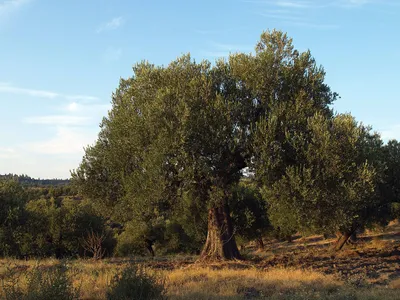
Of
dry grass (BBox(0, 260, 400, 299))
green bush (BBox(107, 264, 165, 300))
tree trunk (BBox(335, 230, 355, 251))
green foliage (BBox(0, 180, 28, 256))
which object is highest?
green foliage (BBox(0, 180, 28, 256))

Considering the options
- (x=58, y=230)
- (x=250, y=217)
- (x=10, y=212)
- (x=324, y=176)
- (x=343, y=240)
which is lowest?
(x=343, y=240)

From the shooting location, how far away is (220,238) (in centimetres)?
2281

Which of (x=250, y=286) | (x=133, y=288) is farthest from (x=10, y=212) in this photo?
(x=133, y=288)

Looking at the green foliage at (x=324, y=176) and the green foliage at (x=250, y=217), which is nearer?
the green foliage at (x=324, y=176)

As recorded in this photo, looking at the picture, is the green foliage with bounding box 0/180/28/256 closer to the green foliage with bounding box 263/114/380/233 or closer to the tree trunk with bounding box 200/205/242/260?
the tree trunk with bounding box 200/205/242/260

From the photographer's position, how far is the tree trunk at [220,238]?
2280 cm

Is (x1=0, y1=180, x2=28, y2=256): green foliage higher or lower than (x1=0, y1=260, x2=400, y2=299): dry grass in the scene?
higher

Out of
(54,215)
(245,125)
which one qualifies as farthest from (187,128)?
(54,215)

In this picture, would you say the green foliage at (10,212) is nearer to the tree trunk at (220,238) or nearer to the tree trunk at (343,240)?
the tree trunk at (220,238)

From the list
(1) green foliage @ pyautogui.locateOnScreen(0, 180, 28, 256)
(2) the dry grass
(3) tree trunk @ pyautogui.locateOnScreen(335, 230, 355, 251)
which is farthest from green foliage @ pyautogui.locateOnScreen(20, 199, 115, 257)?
(2) the dry grass

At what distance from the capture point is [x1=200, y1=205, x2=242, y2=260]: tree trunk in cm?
2280

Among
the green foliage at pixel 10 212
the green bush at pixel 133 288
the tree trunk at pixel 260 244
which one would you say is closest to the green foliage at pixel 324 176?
the green bush at pixel 133 288

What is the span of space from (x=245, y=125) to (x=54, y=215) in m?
34.4

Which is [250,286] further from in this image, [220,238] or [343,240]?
[343,240]
